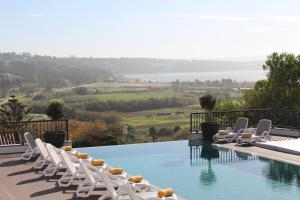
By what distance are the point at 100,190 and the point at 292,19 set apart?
118 feet

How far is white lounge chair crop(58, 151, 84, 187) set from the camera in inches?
402

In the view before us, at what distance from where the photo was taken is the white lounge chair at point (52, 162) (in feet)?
36.9

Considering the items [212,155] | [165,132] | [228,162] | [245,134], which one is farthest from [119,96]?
[228,162]

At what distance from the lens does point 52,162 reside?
11578mm

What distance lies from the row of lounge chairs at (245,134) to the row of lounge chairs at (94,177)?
20.0 ft

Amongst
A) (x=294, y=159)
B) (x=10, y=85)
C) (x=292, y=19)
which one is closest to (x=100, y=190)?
(x=294, y=159)

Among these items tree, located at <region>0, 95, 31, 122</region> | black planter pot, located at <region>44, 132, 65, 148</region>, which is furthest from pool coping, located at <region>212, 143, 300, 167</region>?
tree, located at <region>0, 95, 31, 122</region>

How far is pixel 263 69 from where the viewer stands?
30.2 metres

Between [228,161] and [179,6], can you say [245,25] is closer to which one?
[179,6]

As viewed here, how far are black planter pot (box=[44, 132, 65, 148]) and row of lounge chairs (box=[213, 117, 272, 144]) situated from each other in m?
5.28

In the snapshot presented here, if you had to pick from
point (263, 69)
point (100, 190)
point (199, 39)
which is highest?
point (199, 39)

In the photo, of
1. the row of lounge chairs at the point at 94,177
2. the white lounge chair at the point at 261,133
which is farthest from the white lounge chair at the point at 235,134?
the row of lounge chairs at the point at 94,177

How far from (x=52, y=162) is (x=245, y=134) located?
6.88 meters

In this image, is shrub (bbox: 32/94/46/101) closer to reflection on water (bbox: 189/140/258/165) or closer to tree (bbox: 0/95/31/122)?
tree (bbox: 0/95/31/122)
